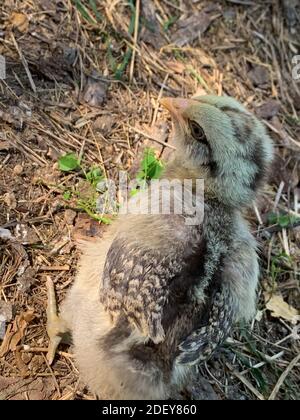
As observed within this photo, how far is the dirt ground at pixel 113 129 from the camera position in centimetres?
291

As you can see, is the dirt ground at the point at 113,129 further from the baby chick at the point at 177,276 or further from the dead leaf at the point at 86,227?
the baby chick at the point at 177,276

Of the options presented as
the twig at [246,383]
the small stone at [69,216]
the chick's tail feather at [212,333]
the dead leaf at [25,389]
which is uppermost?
the small stone at [69,216]

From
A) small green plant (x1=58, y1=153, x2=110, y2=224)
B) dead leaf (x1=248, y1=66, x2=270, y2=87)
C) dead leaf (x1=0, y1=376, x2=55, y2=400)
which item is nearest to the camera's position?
dead leaf (x1=0, y1=376, x2=55, y2=400)

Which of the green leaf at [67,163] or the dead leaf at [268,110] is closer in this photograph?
the green leaf at [67,163]

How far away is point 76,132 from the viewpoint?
338 cm

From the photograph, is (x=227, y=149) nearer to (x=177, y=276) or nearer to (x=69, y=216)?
(x=177, y=276)

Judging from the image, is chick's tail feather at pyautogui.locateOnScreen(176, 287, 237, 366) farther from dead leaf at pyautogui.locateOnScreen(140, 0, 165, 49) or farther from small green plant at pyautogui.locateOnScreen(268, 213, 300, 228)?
dead leaf at pyautogui.locateOnScreen(140, 0, 165, 49)

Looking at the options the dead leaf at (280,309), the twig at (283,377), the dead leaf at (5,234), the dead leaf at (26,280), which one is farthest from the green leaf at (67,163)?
the twig at (283,377)

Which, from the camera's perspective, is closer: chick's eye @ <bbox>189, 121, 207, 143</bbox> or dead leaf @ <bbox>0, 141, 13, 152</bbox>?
chick's eye @ <bbox>189, 121, 207, 143</bbox>

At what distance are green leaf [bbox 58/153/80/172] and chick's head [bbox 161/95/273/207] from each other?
66cm

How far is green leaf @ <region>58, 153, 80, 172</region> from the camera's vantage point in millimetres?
3213

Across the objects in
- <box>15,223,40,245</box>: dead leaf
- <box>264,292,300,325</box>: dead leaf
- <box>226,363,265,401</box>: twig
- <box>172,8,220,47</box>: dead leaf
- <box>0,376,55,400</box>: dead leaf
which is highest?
<box>172,8,220,47</box>: dead leaf

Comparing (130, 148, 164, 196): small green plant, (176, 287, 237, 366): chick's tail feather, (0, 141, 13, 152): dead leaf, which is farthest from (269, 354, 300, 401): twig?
(0, 141, 13, 152): dead leaf

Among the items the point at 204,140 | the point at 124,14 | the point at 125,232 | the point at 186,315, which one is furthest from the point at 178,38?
the point at 186,315
